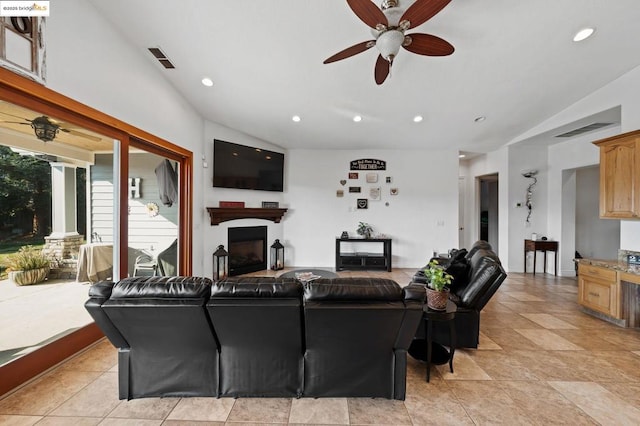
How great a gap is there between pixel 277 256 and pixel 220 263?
4.33 feet

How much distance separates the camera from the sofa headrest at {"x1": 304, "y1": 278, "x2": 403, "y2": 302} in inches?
60.8

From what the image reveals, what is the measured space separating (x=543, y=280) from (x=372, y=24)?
5713mm

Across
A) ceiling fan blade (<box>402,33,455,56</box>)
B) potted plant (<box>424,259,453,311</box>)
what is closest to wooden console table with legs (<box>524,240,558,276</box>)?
potted plant (<box>424,259,453,311</box>)

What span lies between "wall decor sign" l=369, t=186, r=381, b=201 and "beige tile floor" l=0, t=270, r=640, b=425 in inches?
149

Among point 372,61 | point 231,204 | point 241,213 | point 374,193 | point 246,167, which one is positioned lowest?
point 241,213

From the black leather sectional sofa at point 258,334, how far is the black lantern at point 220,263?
2.85 metres

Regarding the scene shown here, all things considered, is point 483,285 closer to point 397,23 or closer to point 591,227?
point 397,23

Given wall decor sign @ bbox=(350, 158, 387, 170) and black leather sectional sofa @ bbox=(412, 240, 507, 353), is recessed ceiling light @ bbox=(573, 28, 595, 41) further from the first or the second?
wall decor sign @ bbox=(350, 158, 387, 170)

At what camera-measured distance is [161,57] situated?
2.97m

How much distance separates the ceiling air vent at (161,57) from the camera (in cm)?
285

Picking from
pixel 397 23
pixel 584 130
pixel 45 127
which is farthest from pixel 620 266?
pixel 45 127

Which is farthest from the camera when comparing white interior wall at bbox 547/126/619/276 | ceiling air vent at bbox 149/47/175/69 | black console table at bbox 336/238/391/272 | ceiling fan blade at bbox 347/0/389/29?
black console table at bbox 336/238/391/272

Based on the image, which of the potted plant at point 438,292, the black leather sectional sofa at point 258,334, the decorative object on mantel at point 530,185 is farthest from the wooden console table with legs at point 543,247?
the black leather sectional sofa at point 258,334

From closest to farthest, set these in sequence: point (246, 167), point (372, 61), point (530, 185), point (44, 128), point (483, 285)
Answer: point (44, 128), point (483, 285), point (372, 61), point (246, 167), point (530, 185)
